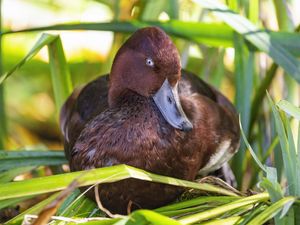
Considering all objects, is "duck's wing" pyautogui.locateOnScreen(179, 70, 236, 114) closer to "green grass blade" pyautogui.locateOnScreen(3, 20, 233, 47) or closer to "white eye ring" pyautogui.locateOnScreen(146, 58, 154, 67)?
"green grass blade" pyautogui.locateOnScreen(3, 20, 233, 47)

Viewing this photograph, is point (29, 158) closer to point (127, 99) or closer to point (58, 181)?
point (127, 99)

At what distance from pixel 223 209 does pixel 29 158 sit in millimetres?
770

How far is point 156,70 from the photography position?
1.98m

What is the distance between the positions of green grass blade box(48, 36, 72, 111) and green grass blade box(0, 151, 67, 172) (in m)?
0.20

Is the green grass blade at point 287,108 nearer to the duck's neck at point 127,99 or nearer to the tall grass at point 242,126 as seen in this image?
the tall grass at point 242,126

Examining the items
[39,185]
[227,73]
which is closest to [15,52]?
[227,73]

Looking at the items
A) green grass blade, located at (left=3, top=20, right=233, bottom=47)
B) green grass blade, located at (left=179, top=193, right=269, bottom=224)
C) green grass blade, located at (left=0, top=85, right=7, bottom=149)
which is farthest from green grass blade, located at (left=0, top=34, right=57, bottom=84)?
green grass blade, located at (left=179, top=193, right=269, bottom=224)

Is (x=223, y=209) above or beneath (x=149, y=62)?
beneath

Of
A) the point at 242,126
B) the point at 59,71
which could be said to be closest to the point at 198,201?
the point at 242,126

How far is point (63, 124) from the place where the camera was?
97.9 inches

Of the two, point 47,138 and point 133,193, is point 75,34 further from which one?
point 133,193

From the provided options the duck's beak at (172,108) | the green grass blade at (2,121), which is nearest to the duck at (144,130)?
the duck's beak at (172,108)

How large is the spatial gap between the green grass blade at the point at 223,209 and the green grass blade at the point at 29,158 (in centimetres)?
66

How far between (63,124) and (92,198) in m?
0.50
